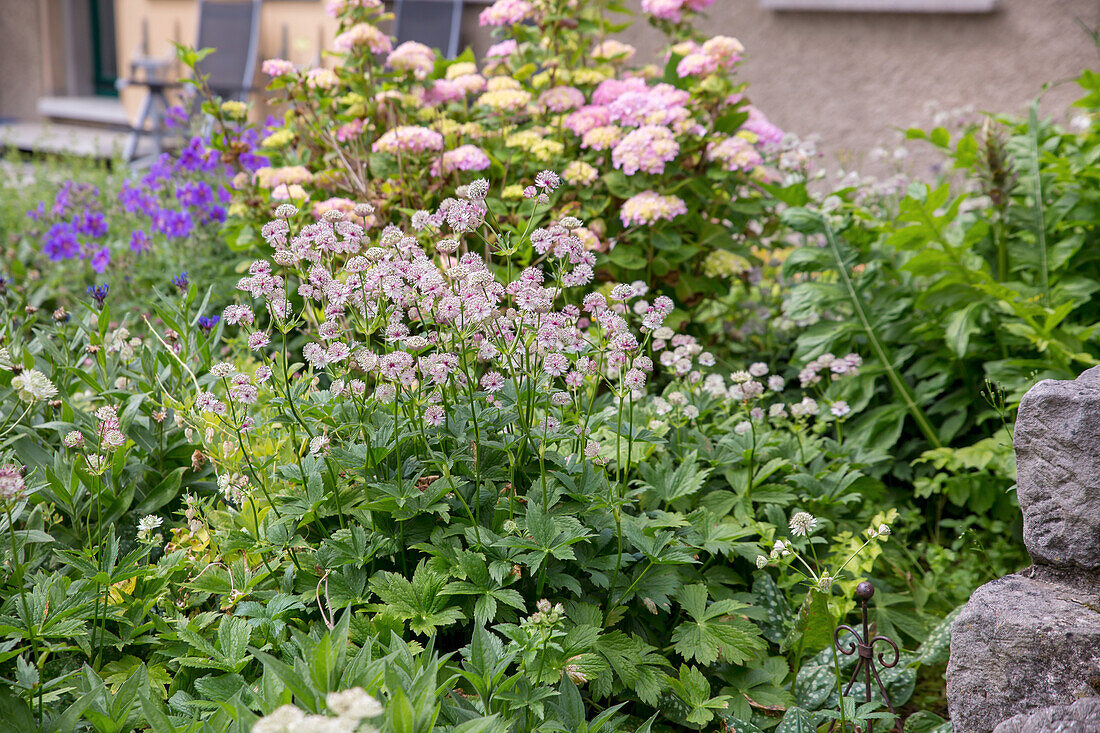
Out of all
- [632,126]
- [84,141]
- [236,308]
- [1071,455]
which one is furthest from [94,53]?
[1071,455]

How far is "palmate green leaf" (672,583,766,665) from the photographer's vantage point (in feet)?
5.74

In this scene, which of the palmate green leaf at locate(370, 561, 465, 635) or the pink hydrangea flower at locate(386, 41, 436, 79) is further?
the pink hydrangea flower at locate(386, 41, 436, 79)

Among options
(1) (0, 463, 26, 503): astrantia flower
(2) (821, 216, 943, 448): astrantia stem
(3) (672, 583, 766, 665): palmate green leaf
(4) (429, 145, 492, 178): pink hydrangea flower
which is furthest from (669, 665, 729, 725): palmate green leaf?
(4) (429, 145, 492, 178): pink hydrangea flower

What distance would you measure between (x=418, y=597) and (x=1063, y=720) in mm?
1083

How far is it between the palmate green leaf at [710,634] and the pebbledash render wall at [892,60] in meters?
3.36

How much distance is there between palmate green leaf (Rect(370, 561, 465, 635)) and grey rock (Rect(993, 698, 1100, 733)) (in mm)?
943

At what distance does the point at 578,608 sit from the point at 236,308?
0.87m

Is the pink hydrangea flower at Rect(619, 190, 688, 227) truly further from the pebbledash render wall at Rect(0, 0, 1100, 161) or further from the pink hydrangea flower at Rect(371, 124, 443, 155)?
the pebbledash render wall at Rect(0, 0, 1100, 161)

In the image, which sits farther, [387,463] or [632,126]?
[632,126]

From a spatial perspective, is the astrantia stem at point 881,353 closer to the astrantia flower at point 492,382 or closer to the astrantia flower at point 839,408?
the astrantia flower at point 839,408

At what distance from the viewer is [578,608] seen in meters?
1.68

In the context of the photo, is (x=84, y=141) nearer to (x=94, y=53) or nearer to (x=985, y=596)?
(x=94, y=53)

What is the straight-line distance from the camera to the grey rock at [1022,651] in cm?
142

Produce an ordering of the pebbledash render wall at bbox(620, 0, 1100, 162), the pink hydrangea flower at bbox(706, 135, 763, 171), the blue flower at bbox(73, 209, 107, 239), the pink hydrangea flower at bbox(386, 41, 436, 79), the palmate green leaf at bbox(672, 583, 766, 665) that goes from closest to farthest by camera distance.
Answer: the palmate green leaf at bbox(672, 583, 766, 665) < the pink hydrangea flower at bbox(706, 135, 763, 171) < the pink hydrangea flower at bbox(386, 41, 436, 79) < the blue flower at bbox(73, 209, 107, 239) < the pebbledash render wall at bbox(620, 0, 1100, 162)
